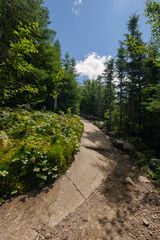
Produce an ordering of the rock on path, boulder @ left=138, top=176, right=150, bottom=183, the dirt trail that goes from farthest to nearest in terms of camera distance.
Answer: boulder @ left=138, top=176, right=150, bottom=183 < the dirt trail < the rock on path

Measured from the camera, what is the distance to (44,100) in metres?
17.0

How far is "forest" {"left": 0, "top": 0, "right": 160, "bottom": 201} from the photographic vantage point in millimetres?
5383

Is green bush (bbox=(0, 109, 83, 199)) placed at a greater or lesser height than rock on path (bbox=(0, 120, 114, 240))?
greater

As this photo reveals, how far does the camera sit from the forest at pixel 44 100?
17.7ft

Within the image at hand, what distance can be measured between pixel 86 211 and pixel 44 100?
43.4 ft

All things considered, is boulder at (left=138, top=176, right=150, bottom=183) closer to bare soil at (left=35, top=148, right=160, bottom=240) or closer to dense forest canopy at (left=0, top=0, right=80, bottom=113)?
bare soil at (left=35, top=148, right=160, bottom=240)

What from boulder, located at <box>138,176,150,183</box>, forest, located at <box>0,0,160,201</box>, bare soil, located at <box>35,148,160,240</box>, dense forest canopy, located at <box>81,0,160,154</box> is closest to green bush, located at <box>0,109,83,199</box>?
forest, located at <box>0,0,160,201</box>

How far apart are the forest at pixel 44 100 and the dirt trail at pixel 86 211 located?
1.75 ft

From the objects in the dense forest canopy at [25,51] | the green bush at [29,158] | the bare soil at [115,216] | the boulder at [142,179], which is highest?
the dense forest canopy at [25,51]

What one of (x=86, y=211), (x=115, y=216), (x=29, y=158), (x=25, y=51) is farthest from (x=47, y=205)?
(x=25, y=51)

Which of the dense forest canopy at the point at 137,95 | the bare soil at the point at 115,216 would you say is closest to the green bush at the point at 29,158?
the bare soil at the point at 115,216

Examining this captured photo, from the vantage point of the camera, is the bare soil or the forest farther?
the forest

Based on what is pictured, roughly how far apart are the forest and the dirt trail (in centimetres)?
53

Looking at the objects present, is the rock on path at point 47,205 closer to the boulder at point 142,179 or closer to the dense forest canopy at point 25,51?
the boulder at point 142,179
